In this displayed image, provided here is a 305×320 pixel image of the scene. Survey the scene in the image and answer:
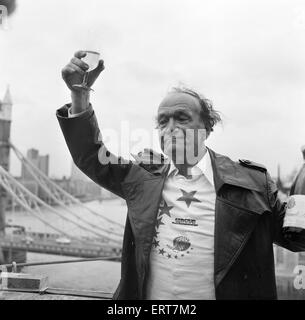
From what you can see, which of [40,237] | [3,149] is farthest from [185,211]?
[3,149]

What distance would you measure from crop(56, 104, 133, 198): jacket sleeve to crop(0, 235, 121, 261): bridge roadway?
18.3 m

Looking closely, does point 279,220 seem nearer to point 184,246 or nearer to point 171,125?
point 184,246

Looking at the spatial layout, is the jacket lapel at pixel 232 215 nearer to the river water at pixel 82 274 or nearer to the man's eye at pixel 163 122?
the man's eye at pixel 163 122

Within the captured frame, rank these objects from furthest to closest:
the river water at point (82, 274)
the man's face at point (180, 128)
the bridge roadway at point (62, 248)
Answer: the bridge roadway at point (62, 248)
the river water at point (82, 274)
the man's face at point (180, 128)

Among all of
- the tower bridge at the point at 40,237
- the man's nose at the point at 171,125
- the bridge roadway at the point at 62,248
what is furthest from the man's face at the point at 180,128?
the bridge roadway at the point at 62,248

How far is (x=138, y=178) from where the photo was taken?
1412 millimetres

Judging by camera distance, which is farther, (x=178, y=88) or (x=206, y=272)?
(x=178, y=88)

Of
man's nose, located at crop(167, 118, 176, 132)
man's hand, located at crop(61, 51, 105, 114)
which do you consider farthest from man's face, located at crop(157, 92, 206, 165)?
man's hand, located at crop(61, 51, 105, 114)

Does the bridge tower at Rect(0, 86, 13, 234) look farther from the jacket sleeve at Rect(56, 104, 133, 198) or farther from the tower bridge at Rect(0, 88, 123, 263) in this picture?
the jacket sleeve at Rect(56, 104, 133, 198)

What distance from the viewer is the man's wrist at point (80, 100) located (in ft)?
4.24

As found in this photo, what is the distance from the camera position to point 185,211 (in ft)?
4.34

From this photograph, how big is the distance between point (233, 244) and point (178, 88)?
555 mm
